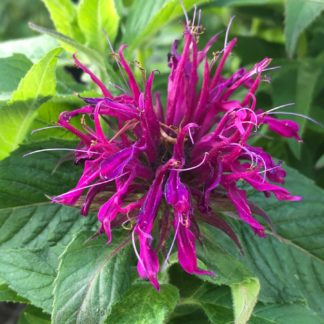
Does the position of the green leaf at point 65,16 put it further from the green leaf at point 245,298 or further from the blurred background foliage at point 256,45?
the green leaf at point 245,298

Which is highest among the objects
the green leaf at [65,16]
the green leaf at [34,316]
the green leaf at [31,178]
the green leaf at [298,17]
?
the green leaf at [65,16]

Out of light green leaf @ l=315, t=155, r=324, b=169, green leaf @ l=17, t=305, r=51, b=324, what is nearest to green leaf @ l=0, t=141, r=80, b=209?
green leaf @ l=17, t=305, r=51, b=324

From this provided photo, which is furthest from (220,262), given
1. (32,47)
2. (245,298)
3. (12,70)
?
(32,47)

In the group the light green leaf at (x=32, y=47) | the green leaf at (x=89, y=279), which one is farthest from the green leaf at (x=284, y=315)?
the light green leaf at (x=32, y=47)

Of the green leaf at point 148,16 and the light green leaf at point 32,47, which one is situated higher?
the green leaf at point 148,16

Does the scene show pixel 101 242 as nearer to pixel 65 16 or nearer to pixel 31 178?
pixel 31 178

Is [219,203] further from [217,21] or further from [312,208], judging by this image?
[217,21]
